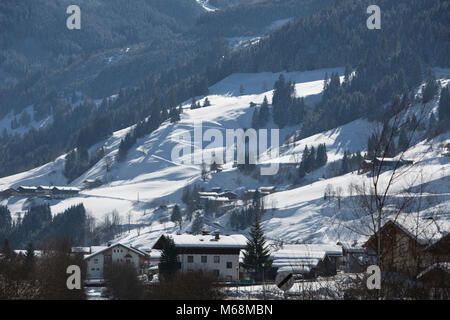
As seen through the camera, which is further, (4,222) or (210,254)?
(4,222)

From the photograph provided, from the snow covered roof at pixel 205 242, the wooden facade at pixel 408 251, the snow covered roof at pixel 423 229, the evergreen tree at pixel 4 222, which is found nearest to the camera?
the snow covered roof at pixel 423 229

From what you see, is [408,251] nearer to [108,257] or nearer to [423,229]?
[423,229]

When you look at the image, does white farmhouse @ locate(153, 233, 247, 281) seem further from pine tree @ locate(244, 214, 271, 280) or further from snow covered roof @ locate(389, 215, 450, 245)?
snow covered roof @ locate(389, 215, 450, 245)

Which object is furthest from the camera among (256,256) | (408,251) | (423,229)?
(256,256)

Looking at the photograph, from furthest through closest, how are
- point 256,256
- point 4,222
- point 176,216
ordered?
point 4,222 → point 176,216 → point 256,256

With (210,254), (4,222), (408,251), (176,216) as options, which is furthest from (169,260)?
(4,222)

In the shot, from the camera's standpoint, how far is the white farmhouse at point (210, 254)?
76312 millimetres

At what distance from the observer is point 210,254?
77.8 metres

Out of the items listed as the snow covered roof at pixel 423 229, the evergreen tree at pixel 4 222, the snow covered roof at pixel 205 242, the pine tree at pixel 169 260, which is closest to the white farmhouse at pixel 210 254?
the snow covered roof at pixel 205 242

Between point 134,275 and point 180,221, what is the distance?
11470cm

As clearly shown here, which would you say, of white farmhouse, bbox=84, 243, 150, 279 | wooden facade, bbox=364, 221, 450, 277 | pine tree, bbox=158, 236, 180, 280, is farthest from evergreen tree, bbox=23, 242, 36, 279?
wooden facade, bbox=364, 221, 450, 277

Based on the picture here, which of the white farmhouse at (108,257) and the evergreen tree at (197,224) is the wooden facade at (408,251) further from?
the evergreen tree at (197,224)

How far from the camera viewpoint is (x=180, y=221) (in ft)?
567
